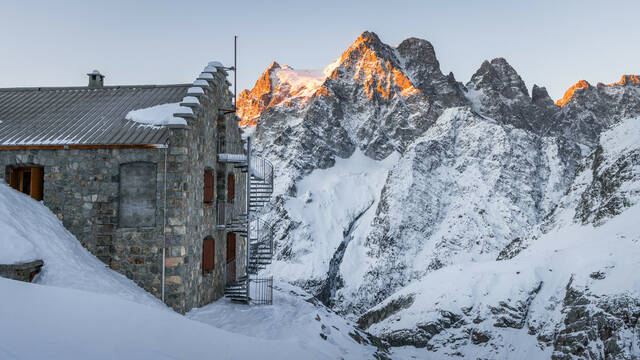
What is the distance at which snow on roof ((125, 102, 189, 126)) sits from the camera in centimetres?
1725

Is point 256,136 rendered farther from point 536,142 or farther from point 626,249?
point 626,249

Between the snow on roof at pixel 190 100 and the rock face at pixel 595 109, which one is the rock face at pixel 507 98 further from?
the snow on roof at pixel 190 100

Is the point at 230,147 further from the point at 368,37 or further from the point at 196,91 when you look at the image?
the point at 368,37

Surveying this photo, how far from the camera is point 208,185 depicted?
19938mm

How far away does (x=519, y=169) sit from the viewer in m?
77.9

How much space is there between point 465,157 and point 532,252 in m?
50.6

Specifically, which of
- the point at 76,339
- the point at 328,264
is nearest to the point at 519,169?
the point at 328,264

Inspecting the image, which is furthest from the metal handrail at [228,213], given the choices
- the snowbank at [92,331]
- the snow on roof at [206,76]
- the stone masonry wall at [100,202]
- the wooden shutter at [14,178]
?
the snowbank at [92,331]

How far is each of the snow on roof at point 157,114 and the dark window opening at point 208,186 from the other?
2.91m

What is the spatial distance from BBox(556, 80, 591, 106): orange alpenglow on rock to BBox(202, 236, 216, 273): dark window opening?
5778 inches

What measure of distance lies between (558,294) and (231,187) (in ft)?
69.9

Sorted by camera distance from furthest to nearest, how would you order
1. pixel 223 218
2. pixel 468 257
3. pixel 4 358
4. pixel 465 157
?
pixel 465 157, pixel 468 257, pixel 223 218, pixel 4 358

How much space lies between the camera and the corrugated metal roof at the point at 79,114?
17406 mm

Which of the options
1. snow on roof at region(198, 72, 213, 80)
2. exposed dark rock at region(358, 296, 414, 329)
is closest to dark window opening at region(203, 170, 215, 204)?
snow on roof at region(198, 72, 213, 80)
